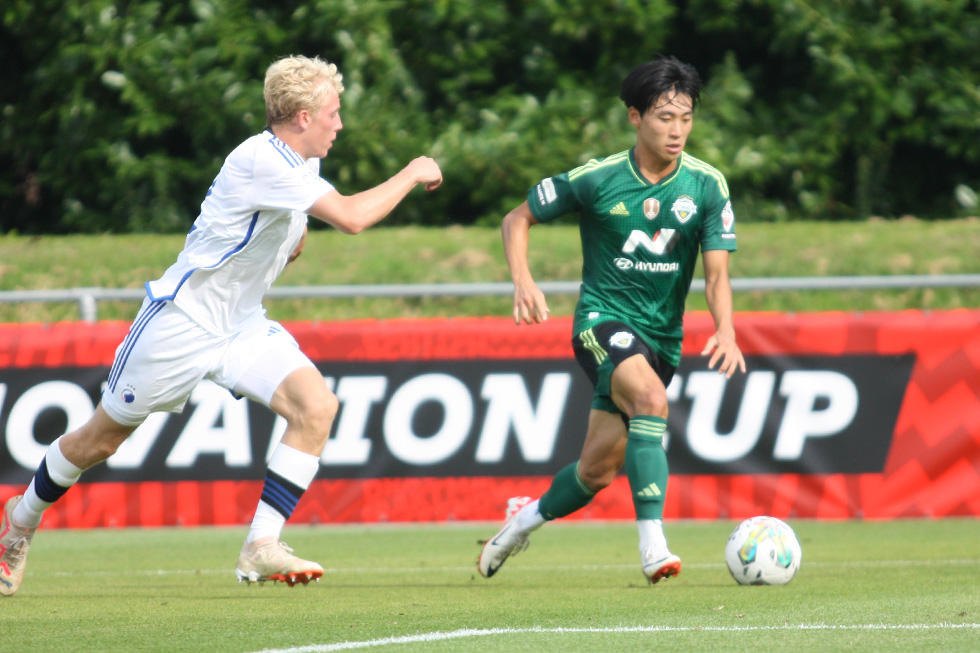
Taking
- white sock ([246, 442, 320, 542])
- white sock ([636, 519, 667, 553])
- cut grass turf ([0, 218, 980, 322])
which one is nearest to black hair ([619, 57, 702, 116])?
white sock ([636, 519, 667, 553])

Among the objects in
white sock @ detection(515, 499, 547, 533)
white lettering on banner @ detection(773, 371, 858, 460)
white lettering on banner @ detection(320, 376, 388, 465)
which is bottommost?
white lettering on banner @ detection(320, 376, 388, 465)

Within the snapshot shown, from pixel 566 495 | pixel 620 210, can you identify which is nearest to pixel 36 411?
pixel 566 495

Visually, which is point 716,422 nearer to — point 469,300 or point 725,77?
point 469,300

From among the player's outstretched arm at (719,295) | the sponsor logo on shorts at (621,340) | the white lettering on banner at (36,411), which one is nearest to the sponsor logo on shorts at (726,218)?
the player's outstretched arm at (719,295)

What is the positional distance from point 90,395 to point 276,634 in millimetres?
5028

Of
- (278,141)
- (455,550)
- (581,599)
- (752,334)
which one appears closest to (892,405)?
(752,334)

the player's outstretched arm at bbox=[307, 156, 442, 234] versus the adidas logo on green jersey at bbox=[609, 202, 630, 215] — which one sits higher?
the player's outstretched arm at bbox=[307, 156, 442, 234]

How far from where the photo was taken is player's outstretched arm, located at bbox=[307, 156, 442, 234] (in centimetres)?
507

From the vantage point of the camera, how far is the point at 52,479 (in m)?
5.48

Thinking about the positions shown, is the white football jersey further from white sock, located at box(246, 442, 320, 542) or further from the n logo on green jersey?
the n logo on green jersey

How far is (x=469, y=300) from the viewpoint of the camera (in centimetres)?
1234

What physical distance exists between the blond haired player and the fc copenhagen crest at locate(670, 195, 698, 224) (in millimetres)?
1145

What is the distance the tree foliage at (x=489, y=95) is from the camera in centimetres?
1588

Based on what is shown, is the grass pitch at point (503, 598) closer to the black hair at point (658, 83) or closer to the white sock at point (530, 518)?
the white sock at point (530, 518)
